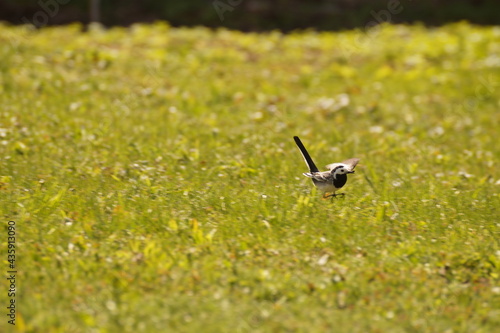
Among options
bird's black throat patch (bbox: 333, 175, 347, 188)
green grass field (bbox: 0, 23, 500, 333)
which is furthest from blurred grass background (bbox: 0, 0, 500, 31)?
bird's black throat patch (bbox: 333, 175, 347, 188)

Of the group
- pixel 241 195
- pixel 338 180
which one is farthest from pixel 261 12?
pixel 338 180

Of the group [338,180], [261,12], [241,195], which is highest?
[338,180]

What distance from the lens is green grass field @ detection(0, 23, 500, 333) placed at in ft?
14.9

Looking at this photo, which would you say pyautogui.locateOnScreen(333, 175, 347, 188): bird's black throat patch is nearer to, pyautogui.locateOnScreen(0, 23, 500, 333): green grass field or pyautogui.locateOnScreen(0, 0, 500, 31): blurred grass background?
pyautogui.locateOnScreen(0, 23, 500, 333): green grass field

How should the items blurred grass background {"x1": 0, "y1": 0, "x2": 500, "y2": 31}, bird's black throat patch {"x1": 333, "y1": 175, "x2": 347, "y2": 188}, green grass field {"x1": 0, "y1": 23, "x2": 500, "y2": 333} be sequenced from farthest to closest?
blurred grass background {"x1": 0, "y1": 0, "x2": 500, "y2": 31} → bird's black throat patch {"x1": 333, "y1": 175, "x2": 347, "y2": 188} → green grass field {"x1": 0, "y1": 23, "x2": 500, "y2": 333}

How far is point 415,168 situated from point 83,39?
7.97m

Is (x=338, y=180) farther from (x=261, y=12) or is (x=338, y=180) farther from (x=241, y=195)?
(x=261, y=12)

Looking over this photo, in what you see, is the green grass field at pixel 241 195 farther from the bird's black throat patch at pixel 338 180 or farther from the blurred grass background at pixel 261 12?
the blurred grass background at pixel 261 12

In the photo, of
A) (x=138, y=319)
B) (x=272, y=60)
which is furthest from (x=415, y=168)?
(x=272, y=60)

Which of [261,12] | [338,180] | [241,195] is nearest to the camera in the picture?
[338,180]

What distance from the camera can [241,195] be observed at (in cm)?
611

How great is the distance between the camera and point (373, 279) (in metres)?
4.92

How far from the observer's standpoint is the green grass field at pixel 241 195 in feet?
14.9

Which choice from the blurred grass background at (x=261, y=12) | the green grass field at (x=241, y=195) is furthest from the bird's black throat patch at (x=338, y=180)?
the blurred grass background at (x=261, y=12)
